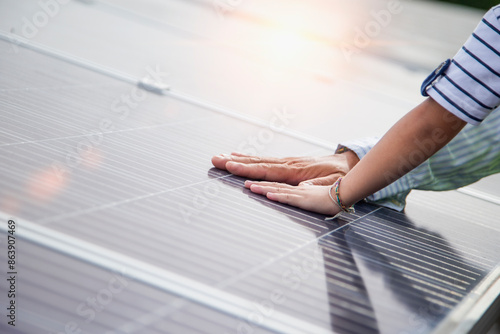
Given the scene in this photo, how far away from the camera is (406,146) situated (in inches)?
82.4

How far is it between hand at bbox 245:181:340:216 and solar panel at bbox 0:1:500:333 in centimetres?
4

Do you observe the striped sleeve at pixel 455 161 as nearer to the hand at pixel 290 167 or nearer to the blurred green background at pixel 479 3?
the hand at pixel 290 167

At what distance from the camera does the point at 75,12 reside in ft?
26.3

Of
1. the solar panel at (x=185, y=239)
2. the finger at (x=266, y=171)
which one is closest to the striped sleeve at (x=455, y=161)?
the solar panel at (x=185, y=239)

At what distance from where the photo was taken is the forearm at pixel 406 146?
2020mm

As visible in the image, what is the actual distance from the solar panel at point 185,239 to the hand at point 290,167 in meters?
0.08

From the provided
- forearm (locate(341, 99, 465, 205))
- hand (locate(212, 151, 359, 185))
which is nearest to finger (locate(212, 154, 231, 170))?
hand (locate(212, 151, 359, 185))

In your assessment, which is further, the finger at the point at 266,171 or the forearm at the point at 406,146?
the finger at the point at 266,171

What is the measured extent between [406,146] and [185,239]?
80 centimetres

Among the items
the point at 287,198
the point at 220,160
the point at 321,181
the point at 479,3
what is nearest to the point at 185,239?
the point at 287,198

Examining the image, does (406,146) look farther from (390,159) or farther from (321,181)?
(321,181)

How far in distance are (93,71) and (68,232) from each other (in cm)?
292

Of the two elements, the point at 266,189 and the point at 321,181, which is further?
the point at 321,181

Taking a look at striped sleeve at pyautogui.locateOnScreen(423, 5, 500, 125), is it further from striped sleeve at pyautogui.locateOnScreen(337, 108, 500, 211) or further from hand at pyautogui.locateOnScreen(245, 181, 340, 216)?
striped sleeve at pyautogui.locateOnScreen(337, 108, 500, 211)
